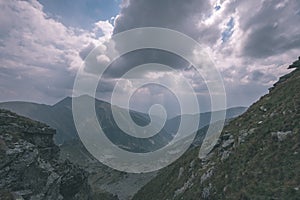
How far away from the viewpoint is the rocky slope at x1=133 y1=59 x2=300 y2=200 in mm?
49562

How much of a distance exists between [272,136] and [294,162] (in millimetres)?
12558

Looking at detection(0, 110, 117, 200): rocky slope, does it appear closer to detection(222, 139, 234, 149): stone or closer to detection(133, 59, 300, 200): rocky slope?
detection(133, 59, 300, 200): rocky slope

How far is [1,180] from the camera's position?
70.4 metres

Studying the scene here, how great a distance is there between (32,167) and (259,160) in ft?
222

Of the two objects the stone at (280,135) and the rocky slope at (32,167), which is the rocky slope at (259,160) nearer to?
the stone at (280,135)

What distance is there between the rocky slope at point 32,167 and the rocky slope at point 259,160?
42135 millimetres

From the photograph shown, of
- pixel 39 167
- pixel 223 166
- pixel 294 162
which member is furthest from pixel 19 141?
pixel 294 162

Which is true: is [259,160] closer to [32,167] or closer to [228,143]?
[228,143]

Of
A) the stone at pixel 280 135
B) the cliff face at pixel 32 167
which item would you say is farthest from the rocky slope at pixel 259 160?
the cliff face at pixel 32 167

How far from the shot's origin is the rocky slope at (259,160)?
4956cm

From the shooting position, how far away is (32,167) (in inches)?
3169

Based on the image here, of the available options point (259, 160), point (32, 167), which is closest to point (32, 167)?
point (32, 167)

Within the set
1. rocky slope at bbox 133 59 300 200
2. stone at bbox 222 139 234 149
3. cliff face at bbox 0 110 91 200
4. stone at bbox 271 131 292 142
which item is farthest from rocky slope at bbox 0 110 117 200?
stone at bbox 271 131 292 142

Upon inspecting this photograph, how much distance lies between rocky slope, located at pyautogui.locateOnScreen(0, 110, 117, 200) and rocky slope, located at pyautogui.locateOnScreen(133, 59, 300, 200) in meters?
42.1
